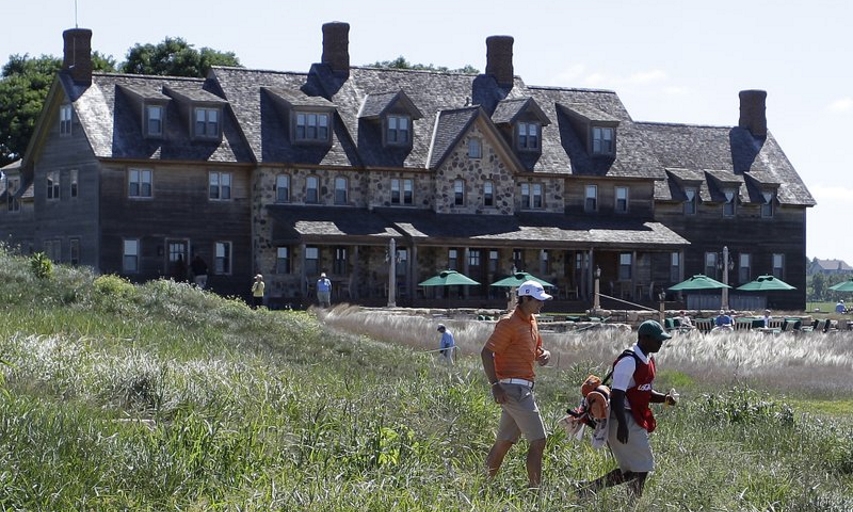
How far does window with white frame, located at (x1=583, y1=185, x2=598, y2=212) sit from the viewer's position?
6431 centimetres

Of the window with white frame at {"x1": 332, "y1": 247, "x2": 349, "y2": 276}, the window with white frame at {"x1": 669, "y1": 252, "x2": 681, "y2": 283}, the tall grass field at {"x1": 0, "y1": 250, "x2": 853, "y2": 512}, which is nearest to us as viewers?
the tall grass field at {"x1": 0, "y1": 250, "x2": 853, "y2": 512}

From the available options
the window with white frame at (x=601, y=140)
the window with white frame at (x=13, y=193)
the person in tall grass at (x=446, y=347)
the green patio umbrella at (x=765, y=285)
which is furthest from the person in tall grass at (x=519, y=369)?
the window with white frame at (x=13, y=193)

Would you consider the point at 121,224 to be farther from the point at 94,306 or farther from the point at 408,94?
the point at 94,306

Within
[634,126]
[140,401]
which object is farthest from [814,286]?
[140,401]

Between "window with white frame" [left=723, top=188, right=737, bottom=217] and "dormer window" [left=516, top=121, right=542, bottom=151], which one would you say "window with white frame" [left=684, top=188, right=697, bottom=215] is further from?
"dormer window" [left=516, top=121, right=542, bottom=151]

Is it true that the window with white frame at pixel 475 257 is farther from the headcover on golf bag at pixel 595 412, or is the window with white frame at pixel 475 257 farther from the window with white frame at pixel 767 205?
the headcover on golf bag at pixel 595 412

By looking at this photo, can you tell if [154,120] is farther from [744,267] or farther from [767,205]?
[767,205]

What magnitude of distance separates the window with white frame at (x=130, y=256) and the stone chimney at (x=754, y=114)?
3087 centimetres

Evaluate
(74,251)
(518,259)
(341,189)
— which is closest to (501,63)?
(518,259)

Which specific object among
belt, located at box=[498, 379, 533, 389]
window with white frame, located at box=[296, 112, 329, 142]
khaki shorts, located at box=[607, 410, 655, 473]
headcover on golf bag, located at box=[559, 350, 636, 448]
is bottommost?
khaki shorts, located at box=[607, 410, 655, 473]

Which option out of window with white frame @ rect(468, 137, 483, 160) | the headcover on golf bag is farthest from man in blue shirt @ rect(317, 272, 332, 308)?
the headcover on golf bag

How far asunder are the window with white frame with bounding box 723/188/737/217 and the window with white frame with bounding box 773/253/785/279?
2.98 metres

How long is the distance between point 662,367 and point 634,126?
36009 millimetres

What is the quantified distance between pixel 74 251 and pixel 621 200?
71.7 ft
